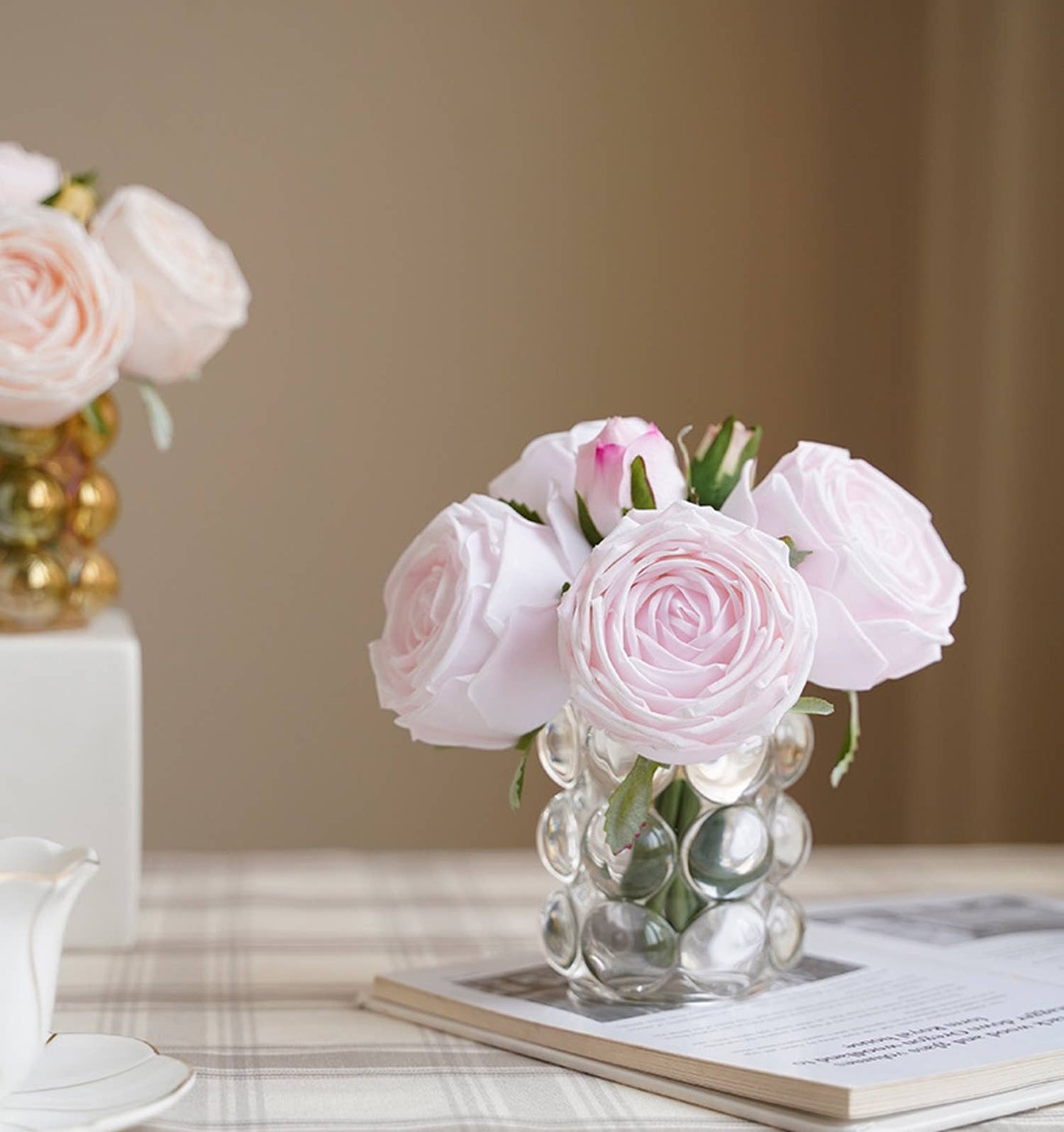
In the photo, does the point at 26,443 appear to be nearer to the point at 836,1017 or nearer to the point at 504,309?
the point at 836,1017

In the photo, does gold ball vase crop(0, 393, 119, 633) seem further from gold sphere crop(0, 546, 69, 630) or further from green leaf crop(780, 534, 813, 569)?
green leaf crop(780, 534, 813, 569)

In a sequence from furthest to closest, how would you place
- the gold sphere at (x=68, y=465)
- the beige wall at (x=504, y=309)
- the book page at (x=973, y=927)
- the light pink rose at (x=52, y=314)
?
the beige wall at (x=504, y=309) < the gold sphere at (x=68, y=465) < the light pink rose at (x=52, y=314) < the book page at (x=973, y=927)

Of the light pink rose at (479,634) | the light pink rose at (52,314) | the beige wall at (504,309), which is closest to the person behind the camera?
the light pink rose at (479,634)

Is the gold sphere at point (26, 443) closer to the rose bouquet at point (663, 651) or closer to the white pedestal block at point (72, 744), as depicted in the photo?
the white pedestal block at point (72, 744)

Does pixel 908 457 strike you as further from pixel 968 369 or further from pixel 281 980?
pixel 281 980

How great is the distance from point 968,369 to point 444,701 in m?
2.04

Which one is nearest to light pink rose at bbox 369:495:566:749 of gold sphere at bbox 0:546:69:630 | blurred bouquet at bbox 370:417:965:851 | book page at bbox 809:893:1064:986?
blurred bouquet at bbox 370:417:965:851

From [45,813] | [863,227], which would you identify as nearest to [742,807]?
[45,813]

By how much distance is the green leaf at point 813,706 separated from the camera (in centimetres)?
67

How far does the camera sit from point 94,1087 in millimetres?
579

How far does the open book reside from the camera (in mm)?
593

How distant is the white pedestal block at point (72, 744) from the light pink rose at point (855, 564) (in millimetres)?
429

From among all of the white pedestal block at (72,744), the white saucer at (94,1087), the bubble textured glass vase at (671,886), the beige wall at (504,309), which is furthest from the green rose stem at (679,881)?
the beige wall at (504,309)

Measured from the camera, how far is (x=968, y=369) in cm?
254
